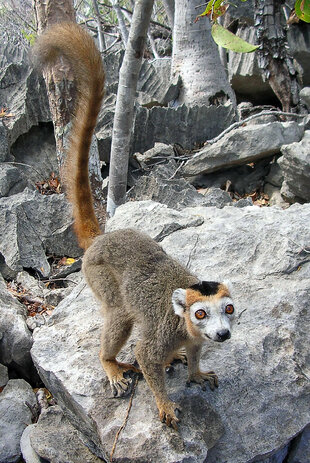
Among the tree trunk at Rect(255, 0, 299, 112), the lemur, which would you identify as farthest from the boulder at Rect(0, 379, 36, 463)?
the tree trunk at Rect(255, 0, 299, 112)

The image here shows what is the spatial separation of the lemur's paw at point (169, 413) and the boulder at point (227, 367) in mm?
42

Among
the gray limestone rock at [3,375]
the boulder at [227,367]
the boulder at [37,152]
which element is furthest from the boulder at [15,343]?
the boulder at [37,152]

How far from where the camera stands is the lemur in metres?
2.96

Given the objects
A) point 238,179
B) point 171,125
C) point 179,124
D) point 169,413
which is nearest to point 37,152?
point 171,125

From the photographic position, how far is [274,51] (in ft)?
26.0

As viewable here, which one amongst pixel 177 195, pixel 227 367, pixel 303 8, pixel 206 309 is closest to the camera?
pixel 303 8

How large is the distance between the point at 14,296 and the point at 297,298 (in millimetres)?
2923

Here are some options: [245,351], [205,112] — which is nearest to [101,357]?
[245,351]

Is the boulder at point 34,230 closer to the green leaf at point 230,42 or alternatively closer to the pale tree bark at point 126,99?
the pale tree bark at point 126,99

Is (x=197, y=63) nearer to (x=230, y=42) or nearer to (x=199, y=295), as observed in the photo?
(x=230, y=42)

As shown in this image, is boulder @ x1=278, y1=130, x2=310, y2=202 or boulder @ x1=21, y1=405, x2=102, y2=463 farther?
boulder @ x1=278, y1=130, x2=310, y2=202

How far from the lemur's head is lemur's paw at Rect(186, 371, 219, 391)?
1.10 feet

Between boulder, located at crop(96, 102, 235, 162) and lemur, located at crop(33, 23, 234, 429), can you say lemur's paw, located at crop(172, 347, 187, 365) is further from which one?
boulder, located at crop(96, 102, 235, 162)

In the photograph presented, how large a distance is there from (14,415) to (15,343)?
0.62 metres
